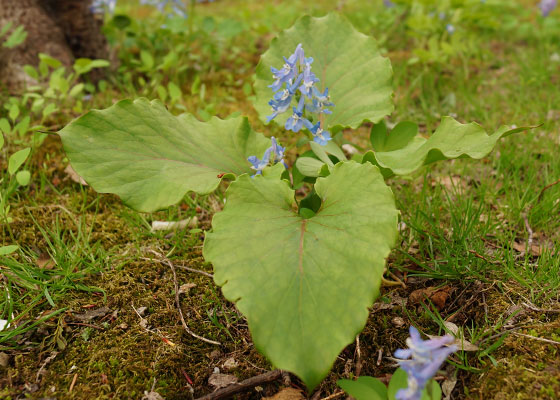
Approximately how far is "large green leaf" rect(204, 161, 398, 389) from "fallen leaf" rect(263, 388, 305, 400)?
36 cm

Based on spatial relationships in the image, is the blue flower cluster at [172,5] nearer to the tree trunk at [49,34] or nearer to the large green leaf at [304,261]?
the tree trunk at [49,34]

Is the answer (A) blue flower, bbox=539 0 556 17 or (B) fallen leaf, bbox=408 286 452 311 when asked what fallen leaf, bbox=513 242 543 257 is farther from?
(A) blue flower, bbox=539 0 556 17

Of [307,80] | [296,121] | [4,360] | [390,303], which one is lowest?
[390,303]

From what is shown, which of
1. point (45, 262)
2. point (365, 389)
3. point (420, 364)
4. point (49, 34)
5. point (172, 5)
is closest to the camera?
point (420, 364)

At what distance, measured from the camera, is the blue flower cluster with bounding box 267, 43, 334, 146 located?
A: 169cm

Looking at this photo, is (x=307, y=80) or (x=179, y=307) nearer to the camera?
(x=307, y=80)

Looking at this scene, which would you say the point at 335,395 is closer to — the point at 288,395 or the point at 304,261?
the point at 288,395

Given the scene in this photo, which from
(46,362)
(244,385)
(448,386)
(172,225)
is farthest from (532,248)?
(46,362)

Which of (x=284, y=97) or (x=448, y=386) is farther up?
(x=284, y=97)

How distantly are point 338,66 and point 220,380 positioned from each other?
1.42 m

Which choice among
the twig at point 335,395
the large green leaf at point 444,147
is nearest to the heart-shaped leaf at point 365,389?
the twig at point 335,395

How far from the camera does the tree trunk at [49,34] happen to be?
3.14 m

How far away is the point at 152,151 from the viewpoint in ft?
5.91

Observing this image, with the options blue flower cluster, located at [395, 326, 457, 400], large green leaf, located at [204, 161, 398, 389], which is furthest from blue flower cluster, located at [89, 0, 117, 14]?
blue flower cluster, located at [395, 326, 457, 400]
